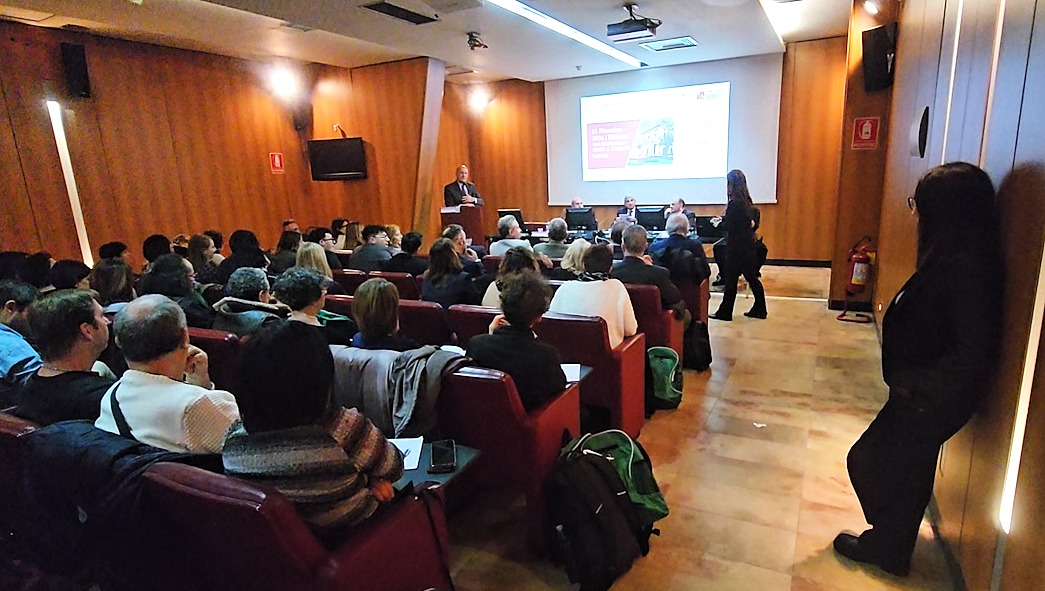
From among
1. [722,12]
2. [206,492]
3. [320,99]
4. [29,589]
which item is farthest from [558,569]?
[320,99]

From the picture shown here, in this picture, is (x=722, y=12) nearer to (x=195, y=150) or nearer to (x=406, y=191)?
(x=406, y=191)

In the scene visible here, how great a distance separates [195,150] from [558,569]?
7.56m

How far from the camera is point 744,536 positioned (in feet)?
7.89

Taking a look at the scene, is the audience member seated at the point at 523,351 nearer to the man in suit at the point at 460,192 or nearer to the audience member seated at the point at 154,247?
the audience member seated at the point at 154,247

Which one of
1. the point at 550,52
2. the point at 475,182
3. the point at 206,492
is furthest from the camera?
the point at 475,182

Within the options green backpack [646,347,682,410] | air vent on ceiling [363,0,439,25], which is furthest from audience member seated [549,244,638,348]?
air vent on ceiling [363,0,439,25]

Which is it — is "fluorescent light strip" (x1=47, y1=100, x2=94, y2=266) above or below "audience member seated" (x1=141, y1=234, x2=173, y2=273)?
above

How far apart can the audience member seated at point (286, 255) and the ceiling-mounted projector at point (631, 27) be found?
12.4ft

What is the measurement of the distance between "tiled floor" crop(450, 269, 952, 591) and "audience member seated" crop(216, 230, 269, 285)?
3.01 metres

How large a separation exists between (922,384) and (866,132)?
486 cm

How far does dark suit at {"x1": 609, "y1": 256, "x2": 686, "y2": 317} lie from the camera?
12.4ft

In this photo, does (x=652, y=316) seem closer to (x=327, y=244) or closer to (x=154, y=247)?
(x=327, y=244)

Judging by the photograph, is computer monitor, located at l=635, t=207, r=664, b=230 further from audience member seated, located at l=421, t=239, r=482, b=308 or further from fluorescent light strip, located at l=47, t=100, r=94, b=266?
fluorescent light strip, located at l=47, t=100, r=94, b=266

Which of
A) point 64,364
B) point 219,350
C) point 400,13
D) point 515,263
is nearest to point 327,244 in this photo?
point 400,13
